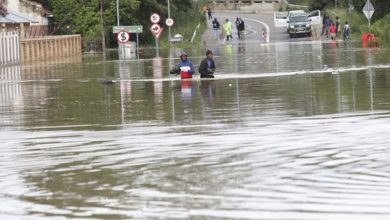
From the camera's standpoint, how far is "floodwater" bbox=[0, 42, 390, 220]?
9359mm

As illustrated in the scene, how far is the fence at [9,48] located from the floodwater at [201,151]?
20.5 metres

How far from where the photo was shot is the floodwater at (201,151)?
30.7 ft

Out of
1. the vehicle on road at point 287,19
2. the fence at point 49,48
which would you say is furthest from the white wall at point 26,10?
the vehicle on road at point 287,19

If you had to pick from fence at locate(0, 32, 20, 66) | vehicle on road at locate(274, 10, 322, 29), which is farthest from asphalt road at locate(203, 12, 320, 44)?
fence at locate(0, 32, 20, 66)

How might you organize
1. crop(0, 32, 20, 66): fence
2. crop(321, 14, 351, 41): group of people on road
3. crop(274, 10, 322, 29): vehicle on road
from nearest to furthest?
crop(0, 32, 20, 66): fence < crop(321, 14, 351, 41): group of people on road < crop(274, 10, 322, 29): vehicle on road

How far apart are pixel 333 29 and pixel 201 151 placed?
52297mm

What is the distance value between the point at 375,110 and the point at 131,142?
18.5 feet

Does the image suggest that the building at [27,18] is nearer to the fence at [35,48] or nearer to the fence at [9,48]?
the fence at [35,48]

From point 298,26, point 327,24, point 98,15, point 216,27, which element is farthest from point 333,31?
point 98,15

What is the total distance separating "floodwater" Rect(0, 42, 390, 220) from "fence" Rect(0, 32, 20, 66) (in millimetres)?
20509

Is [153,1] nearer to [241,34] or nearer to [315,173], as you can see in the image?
[241,34]

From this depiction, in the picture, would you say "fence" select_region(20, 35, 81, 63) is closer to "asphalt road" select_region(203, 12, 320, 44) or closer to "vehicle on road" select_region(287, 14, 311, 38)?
"asphalt road" select_region(203, 12, 320, 44)

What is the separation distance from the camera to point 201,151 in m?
13.1

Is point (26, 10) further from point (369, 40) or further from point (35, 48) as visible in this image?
point (369, 40)
